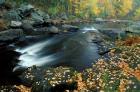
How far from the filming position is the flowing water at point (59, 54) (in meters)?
20.3

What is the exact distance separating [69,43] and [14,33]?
703 cm

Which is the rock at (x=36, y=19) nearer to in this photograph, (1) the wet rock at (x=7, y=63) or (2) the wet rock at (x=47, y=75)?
(1) the wet rock at (x=7, y=63)

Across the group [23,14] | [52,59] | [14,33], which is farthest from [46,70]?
[23,14]

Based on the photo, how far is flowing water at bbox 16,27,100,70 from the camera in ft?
66.5

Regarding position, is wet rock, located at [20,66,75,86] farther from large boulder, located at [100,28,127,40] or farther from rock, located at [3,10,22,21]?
rock, located at [3,10,22,21]

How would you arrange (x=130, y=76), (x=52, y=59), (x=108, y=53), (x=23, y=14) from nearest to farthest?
1. (x=130, y=76)
2. (x=52, y=59)
3. (x=108, y=53)
4. (x=23, y=14)

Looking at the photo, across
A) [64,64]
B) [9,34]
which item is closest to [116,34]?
[9,34]

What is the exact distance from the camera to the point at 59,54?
2322 cm

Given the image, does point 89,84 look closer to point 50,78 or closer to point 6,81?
point 50,78

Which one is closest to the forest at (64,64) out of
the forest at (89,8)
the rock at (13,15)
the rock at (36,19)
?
the rock at (13,15)

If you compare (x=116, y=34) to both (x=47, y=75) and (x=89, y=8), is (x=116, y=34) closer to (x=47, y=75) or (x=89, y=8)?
(x=47, y=75)

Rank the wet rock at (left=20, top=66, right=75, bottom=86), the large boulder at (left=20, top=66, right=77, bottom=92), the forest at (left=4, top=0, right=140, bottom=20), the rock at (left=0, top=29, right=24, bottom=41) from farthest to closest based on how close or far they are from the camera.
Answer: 1. the forest at (left=4, top=0, right=140, bottom=20)
2. the rock at (left=0, top=29, right=24, bottom=41)
3. the wet rock at (left=20, top=66, right=75, bottom=86)
4. the large boulder at (left=20, top=66, right=77, bottom=92)

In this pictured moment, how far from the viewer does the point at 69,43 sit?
1118 inches

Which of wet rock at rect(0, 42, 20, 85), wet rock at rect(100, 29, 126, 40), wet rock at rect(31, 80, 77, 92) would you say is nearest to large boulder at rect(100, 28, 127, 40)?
wet rock at rect(100, 29, 126, 40)
